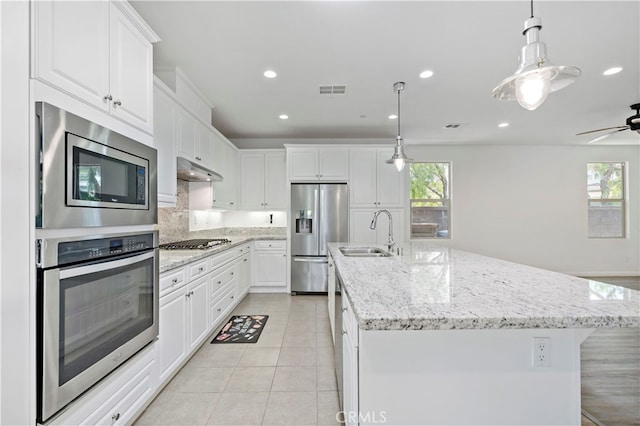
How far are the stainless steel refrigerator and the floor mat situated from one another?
1.15 m

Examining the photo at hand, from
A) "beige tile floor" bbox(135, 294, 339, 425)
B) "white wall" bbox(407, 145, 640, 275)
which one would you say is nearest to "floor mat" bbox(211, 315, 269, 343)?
"beige tile floor" bbox(135, 294, 339, 425)

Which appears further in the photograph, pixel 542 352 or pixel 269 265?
pixel 269 265

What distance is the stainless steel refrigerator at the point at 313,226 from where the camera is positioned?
447cm

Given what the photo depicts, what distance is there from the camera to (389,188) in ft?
15.3

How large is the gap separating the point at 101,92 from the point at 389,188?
4.02m

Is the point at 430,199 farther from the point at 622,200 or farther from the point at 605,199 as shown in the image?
the point at 622,200

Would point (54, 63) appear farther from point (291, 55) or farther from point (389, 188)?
point (389, 188)

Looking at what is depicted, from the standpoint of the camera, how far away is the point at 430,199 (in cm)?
598

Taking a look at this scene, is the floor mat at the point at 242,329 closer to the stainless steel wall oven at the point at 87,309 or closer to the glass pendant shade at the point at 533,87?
the stainless steel wall oven at the point at 87,309

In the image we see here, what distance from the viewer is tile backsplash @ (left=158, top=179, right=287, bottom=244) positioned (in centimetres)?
317

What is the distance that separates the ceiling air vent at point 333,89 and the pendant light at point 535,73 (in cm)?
206

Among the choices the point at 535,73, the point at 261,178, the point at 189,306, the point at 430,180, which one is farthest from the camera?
the point at 430,180

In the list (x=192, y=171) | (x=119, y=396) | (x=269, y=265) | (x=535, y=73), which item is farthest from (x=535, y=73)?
(x=269, y=265)

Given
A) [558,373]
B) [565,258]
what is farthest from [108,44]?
[565,258]
